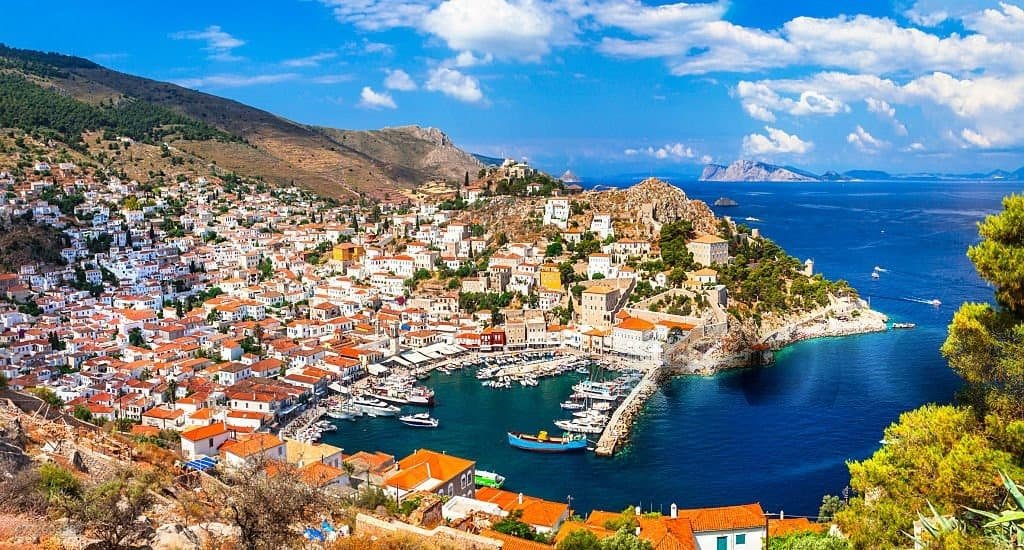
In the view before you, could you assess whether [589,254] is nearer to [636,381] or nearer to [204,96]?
[636,381]

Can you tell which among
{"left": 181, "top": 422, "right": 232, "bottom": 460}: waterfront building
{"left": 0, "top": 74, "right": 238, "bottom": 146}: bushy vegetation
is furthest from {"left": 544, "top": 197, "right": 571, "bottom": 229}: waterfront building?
{"left": 0, "top": 74, "right": 238, "bottom": 146}: bushy vegetation

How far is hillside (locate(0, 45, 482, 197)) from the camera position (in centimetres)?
5988

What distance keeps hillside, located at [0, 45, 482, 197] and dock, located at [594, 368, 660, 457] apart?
1822 inches

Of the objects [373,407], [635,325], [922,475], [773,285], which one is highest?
[922,475]

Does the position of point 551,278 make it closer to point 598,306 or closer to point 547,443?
point 598,306

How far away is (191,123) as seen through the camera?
68562 millimetres

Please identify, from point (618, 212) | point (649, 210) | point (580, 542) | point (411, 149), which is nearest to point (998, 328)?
point (580, 542)

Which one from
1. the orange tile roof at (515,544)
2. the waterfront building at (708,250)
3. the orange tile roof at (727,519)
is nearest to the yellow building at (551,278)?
the waterfront building at (708,250)

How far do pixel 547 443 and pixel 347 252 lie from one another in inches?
942

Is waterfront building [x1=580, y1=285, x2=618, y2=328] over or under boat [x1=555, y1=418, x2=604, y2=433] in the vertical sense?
over

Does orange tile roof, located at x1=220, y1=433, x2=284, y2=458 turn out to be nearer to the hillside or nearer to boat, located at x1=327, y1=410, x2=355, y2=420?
boat, located at x1=327, y1=410, x2=355, y2=420

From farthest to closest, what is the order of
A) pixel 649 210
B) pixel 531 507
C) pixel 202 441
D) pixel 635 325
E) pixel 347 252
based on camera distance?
1. pixel 347 252
2. pixel 649 210
3. pixel 635 325
4. pixel 202 441
5. pixel 531 507

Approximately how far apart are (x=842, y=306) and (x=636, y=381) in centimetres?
1364

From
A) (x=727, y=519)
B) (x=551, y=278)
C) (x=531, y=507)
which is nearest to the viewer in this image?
(x=727, y=519)
